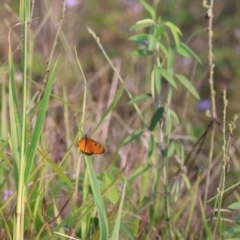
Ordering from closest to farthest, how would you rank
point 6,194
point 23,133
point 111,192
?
point 23,133, point 111,192, point 6,194

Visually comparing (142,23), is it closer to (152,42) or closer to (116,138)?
(152,42)

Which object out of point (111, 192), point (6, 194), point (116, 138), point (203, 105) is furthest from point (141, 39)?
point (203, 105)

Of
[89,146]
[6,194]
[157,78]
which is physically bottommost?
[6,194]

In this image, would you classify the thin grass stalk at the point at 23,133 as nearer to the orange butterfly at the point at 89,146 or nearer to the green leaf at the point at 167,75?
the orange butterfly at the point at 89,146

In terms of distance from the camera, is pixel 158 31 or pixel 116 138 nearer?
pixel 158 31

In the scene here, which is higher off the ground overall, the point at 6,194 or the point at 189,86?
the point at 189,86

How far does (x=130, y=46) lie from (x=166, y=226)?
2228 millimetres

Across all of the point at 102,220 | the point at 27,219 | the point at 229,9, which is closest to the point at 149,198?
the point at 27,219

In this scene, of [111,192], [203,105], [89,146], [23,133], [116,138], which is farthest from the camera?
[203,105]

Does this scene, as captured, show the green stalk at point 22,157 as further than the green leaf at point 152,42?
No

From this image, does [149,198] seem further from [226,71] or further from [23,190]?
[226,71]

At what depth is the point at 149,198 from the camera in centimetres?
154

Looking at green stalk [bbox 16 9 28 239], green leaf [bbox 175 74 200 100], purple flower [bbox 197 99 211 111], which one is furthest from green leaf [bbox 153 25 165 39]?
purple flower [bbox 197 99 211 111]

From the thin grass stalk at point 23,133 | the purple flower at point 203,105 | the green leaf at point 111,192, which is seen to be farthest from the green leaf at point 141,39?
the purple flower at point 203,105
